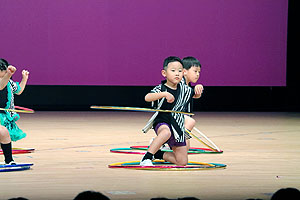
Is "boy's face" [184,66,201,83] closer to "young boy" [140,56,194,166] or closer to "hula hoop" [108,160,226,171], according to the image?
"young boy" [140,56,194,166]

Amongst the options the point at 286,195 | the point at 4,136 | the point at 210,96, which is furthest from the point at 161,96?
the point at 210,96

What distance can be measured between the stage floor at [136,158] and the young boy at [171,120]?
0.31 meters

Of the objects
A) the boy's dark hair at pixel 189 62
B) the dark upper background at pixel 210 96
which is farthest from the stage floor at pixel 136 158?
the dark upper background at pixel 210 96

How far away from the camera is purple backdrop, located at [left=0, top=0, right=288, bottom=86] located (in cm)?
1338

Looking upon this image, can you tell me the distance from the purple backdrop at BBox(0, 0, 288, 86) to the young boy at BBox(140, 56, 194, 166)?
751 cm

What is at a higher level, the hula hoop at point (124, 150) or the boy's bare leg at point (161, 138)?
the boy's bare leg at point (161, 138)

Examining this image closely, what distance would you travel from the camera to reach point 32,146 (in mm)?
7523

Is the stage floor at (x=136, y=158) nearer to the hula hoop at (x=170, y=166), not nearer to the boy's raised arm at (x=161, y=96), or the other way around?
the hula hoop at (x=170, y=166)

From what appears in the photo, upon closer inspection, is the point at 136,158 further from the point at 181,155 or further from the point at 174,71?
the point at 174,71

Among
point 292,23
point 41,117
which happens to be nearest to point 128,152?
point 41,117

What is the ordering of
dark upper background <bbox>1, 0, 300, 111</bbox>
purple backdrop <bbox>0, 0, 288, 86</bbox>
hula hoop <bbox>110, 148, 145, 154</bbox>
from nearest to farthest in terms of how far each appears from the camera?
1. hula hoop <bbox>110, 148, 145, 154</bbox>
2. purple backdrop <bbox>0, 0, 288, 86</bbox>
3. dark upper background <bbox>1, 0, 300, 111</bbox>

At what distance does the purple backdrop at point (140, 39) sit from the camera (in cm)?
1338

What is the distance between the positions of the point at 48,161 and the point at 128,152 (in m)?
0.94

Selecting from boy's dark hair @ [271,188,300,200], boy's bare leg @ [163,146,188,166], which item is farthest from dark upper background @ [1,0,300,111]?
boy's dark hair @ [271,188,300,200]
